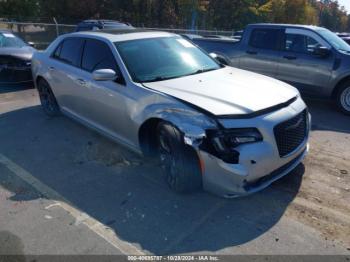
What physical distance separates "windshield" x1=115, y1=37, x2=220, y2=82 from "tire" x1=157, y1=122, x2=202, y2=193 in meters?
A: 0.85

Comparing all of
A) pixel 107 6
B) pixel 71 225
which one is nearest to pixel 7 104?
pixel 71 225

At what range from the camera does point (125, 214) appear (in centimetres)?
348

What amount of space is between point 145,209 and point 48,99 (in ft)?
13.0

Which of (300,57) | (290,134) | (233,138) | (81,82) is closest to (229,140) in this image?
(233,138)

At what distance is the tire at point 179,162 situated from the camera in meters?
3.47

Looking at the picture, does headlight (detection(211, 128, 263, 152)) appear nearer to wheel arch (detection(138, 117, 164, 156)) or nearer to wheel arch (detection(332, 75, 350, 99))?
wheel arch (detection(138, 117, 164, 156))

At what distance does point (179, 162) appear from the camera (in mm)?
3520

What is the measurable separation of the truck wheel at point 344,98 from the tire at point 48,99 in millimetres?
5614

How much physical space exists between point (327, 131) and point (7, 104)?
6.84 m

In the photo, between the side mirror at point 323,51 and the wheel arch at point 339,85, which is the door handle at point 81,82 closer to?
the side mirror at point 323,51

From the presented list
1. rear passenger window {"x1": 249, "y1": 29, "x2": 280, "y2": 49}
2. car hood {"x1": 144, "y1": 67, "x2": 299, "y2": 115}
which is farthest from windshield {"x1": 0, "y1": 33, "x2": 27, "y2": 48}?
car hood {"x1": 144, "y1": 67, "x2": 299, "y2": 115}

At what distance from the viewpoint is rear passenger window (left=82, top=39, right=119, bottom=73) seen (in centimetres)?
455

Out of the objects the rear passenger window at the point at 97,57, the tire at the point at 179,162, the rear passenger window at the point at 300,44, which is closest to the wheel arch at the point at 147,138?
the tire at the point at 179,162

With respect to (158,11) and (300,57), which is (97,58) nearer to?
(300,57)
